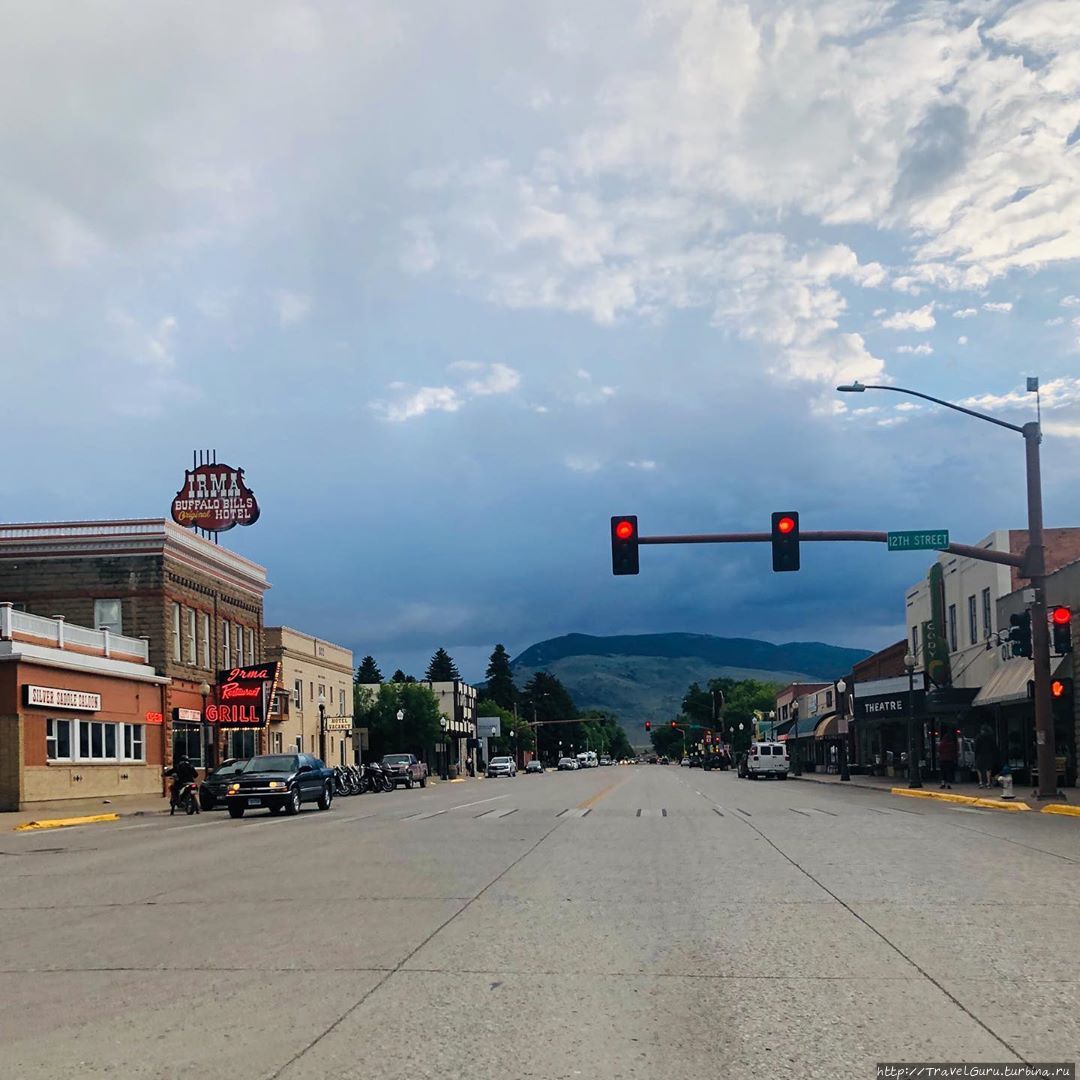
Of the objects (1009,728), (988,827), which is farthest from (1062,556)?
(988,827)

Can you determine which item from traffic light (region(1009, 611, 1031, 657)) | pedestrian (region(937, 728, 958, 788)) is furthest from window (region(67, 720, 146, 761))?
traffic light (region(1009, 611, 1031, 657))

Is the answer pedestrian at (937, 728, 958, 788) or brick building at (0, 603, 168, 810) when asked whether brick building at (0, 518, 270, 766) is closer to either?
brick building at (0, 603, 168, 810)

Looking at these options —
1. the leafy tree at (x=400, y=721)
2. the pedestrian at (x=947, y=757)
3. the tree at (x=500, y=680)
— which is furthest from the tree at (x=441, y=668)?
the pedestrian at (x=947, y=757)

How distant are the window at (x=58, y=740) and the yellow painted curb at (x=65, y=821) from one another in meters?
5.56

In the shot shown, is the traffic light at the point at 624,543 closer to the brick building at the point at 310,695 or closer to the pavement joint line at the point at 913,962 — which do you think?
the pavement joint line at the point at 913,962

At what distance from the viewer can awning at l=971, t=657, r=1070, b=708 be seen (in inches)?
1501

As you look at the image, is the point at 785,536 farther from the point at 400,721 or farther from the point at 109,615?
the point at 400,721

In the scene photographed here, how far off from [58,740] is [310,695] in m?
33.7

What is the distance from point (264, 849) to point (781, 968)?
1283 cm

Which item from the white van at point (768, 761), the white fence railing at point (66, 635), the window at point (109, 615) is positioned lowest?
the white van at point (768, 761)

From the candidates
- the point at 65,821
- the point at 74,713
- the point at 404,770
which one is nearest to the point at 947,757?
the point at 65,821

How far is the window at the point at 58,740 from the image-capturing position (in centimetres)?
4091

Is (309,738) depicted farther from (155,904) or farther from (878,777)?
(155,904)

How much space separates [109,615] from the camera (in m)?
50.3
